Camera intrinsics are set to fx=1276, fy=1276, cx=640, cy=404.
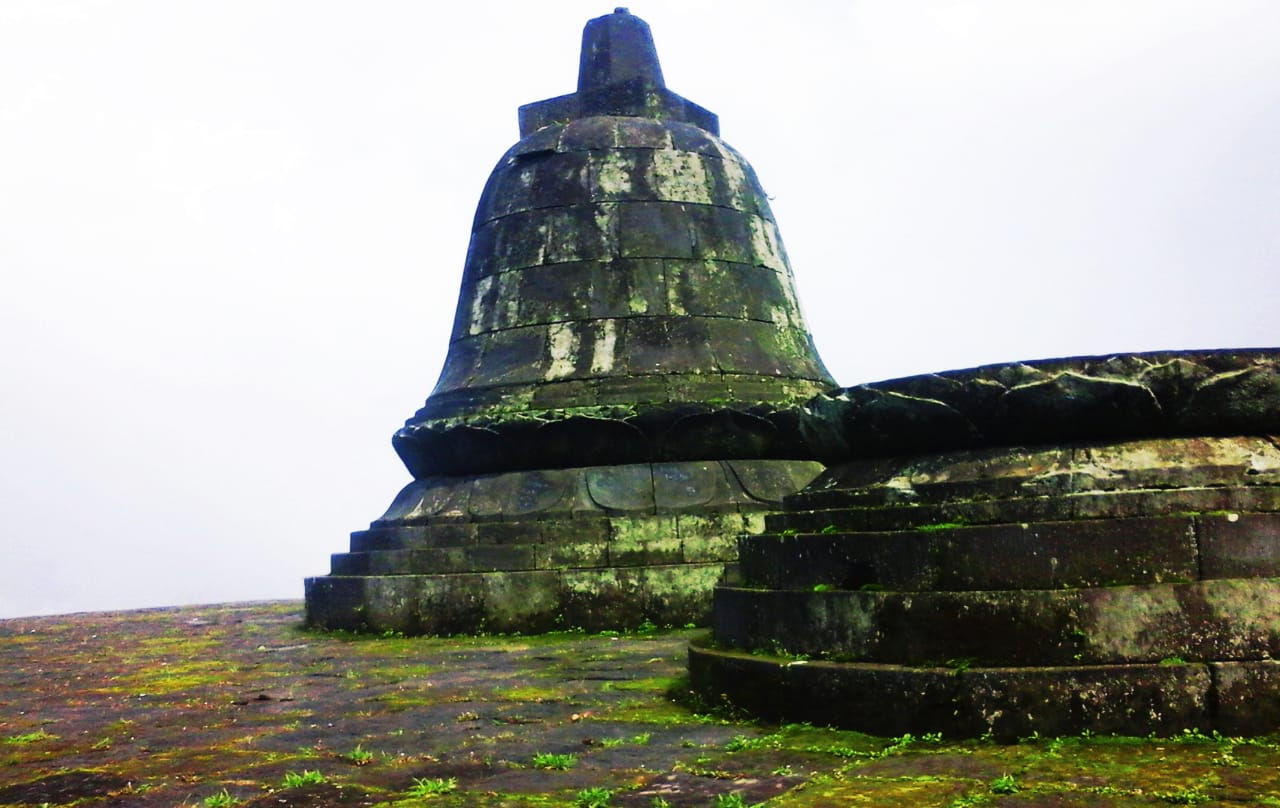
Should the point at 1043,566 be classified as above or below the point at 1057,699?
above

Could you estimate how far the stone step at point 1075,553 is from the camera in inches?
176

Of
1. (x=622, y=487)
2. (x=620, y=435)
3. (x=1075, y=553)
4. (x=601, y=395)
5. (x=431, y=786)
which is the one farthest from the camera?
(x=601, y=395)

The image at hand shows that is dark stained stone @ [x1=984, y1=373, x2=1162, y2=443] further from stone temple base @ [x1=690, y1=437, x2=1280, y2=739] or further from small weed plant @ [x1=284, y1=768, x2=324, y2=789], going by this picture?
small weed plant @ [x1=284, y1=768, x2=324, y2=789]

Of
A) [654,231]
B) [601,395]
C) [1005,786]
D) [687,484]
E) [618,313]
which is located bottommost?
[1005,786]

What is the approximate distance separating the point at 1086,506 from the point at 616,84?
26.8ft

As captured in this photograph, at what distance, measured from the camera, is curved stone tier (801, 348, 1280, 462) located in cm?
484

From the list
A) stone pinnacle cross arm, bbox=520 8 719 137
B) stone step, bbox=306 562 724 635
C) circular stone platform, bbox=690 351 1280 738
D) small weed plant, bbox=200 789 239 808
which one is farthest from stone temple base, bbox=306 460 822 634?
small weed plant, bbox=200 789 239 808

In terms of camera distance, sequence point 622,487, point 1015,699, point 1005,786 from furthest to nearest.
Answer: point 622,487
point 1015,699
point 1005,786

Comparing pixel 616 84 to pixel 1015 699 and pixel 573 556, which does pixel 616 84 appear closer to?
pixel 573 556

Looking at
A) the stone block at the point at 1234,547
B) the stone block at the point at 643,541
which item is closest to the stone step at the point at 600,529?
the stone block at the point at 643,541

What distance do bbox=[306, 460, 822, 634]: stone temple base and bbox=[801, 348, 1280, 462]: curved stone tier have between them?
4308 mm

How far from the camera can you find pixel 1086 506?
182 inches

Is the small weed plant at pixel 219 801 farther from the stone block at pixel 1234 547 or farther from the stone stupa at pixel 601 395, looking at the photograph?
the stone stupa at pixel 601 395

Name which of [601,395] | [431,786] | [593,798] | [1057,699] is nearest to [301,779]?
[431,786]
